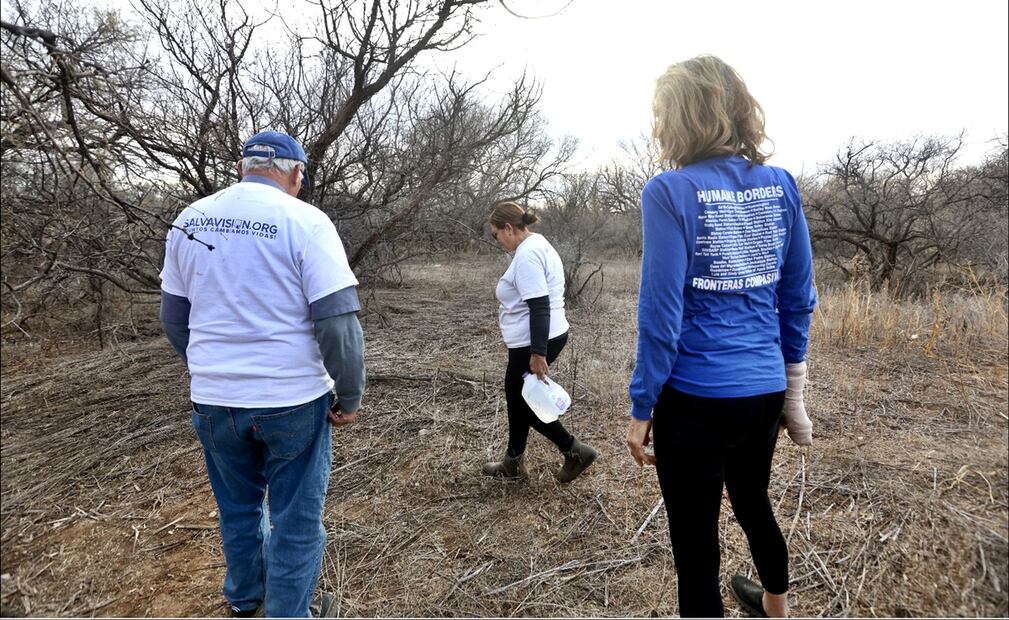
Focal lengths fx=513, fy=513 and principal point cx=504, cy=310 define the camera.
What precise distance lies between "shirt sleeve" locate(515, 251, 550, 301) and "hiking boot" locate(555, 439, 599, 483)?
93 cm

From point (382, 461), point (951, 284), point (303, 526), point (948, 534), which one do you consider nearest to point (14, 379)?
point (382, 461)

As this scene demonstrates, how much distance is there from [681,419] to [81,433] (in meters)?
4.56

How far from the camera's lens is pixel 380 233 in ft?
19.7

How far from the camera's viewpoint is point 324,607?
6.86 ft

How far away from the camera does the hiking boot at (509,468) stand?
10.1 feet

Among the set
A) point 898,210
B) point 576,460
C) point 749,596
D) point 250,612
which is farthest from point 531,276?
point 898,210

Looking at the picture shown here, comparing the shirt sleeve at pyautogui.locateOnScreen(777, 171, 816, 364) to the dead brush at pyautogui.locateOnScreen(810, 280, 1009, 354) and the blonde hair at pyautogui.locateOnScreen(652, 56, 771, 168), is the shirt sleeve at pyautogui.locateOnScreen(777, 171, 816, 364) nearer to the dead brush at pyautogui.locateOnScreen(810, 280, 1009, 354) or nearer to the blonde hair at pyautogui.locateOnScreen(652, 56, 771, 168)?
the blonde hair at pyautogui.locateOnScreen(652, 56, 771, 168)

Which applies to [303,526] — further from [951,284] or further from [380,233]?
[951,284]

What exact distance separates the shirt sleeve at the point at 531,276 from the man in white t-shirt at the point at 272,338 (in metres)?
1.12

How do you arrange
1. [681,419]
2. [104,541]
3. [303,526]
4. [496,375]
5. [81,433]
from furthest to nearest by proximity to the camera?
[496,375]
[81,433]
[104,541]
[303,526]
[681,419]

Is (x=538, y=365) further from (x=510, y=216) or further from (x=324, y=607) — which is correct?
(x=324, y=607)

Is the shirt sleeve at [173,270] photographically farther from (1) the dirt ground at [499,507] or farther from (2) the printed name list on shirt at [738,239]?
(2) the printed name list on shirt at [738,239]

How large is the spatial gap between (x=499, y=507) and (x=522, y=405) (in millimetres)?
601

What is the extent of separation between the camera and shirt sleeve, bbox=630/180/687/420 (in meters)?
1.40
